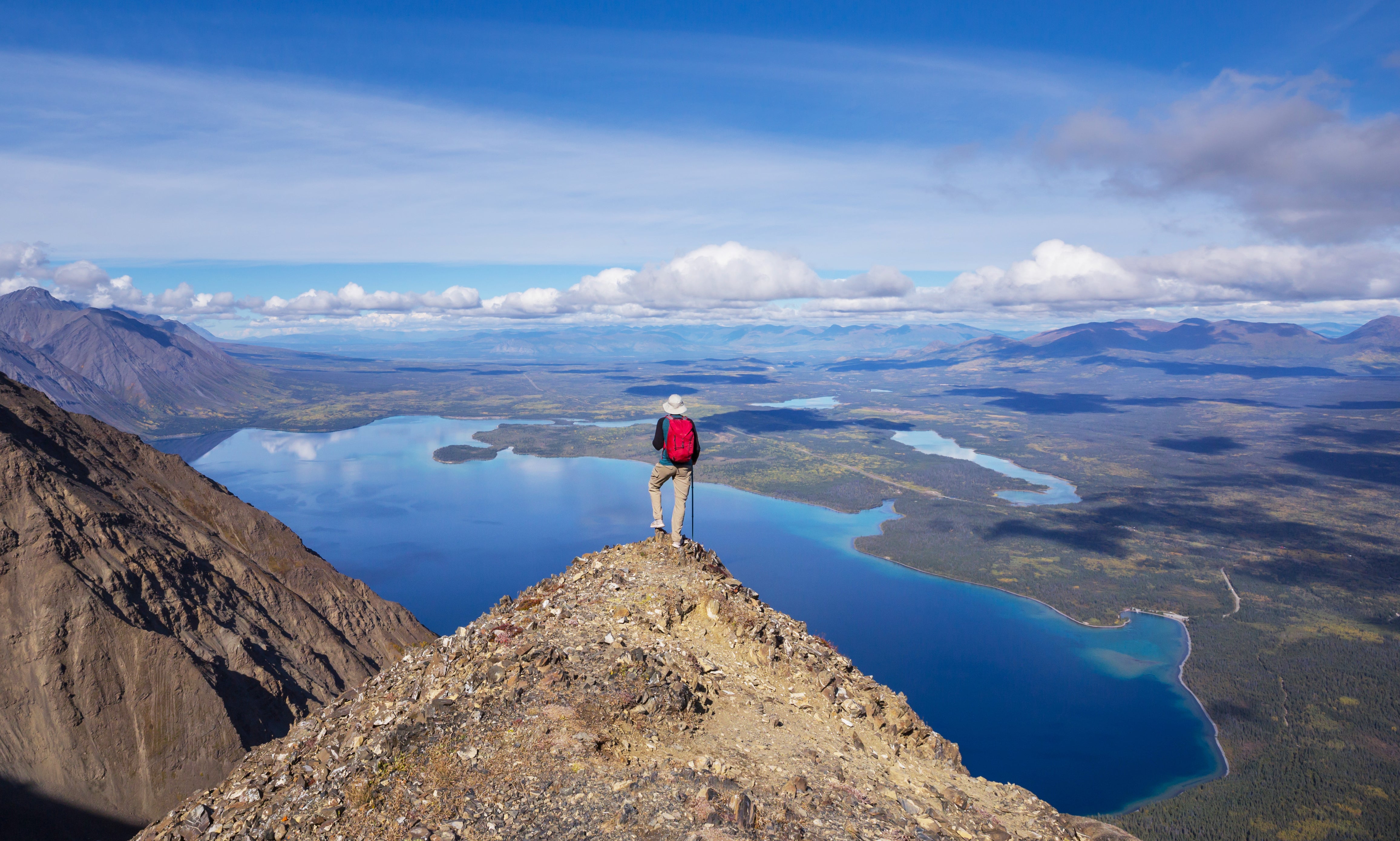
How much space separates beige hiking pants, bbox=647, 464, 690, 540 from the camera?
18.7 metres

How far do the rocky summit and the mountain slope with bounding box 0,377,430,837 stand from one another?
102ft

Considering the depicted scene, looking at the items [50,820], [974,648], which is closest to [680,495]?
[50,820]

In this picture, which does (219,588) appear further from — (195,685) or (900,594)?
(900,594)

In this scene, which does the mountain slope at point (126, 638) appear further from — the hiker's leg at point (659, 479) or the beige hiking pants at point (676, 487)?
the hiker's leg at point (659, 479)

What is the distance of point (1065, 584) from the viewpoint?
178375 millimetres

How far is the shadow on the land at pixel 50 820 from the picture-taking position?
32500mm

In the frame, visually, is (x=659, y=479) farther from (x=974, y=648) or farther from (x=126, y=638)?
(x=974, y=648)

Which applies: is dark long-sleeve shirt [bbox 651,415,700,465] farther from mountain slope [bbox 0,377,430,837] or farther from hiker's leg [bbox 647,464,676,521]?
mountain slope [bbox 0,377,430,837]

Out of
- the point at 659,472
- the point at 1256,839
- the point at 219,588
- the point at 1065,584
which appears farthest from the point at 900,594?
Result: the point at 659,472

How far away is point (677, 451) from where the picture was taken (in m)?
18.4

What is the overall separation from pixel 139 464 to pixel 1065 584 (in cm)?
19446

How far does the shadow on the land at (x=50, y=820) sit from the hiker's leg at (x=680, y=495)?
34558 mm

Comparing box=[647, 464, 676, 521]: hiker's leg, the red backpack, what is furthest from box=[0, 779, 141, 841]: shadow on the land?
the red backpack

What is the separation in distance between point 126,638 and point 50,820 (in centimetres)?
903
